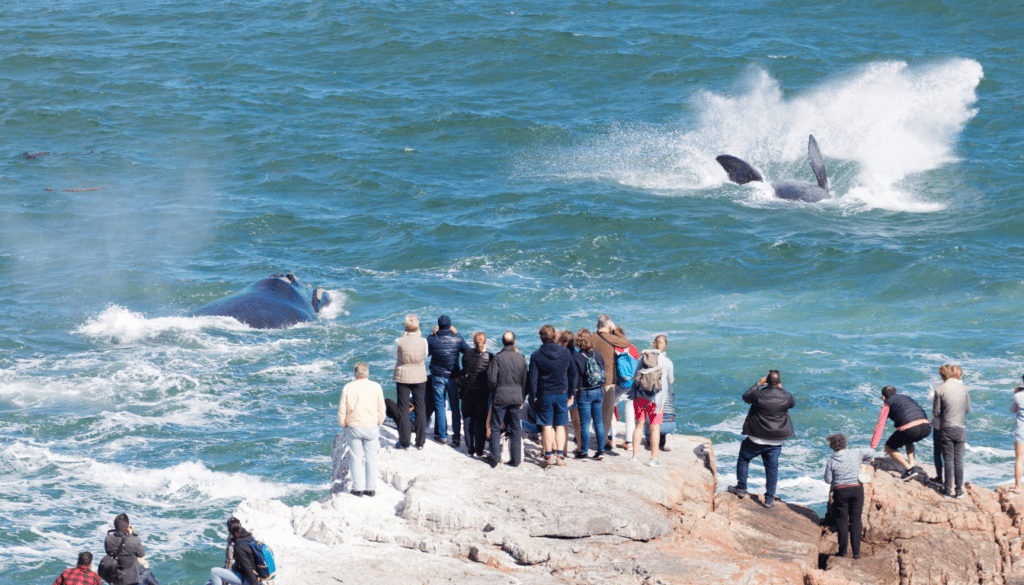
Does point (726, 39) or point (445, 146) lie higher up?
point (726, 39)

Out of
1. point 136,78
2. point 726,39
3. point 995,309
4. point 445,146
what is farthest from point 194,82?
point 995,309

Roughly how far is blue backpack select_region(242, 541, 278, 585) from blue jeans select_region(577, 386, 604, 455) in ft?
16.0

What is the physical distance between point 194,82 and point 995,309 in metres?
40.1

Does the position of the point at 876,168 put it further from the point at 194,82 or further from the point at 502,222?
the point at 194,82

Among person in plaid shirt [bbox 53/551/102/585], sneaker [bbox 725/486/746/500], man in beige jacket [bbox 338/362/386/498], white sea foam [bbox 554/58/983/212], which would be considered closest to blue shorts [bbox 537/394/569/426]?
man in beige jacket [bbox 338/362/386/498]

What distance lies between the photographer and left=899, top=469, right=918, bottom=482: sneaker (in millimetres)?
14273

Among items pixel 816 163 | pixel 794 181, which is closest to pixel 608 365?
pixel 816 163

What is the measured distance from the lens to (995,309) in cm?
2650

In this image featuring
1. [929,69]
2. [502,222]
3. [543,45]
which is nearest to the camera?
[502,222]

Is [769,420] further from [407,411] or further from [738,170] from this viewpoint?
[738,170]

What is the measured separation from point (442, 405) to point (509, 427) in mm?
1135

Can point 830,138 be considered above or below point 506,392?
above

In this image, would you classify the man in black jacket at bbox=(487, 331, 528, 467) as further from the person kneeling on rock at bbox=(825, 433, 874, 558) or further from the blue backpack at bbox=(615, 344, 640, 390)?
the person kneeling on rock at bbox=(825, 433, 874, 558)

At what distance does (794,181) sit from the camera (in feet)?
128
